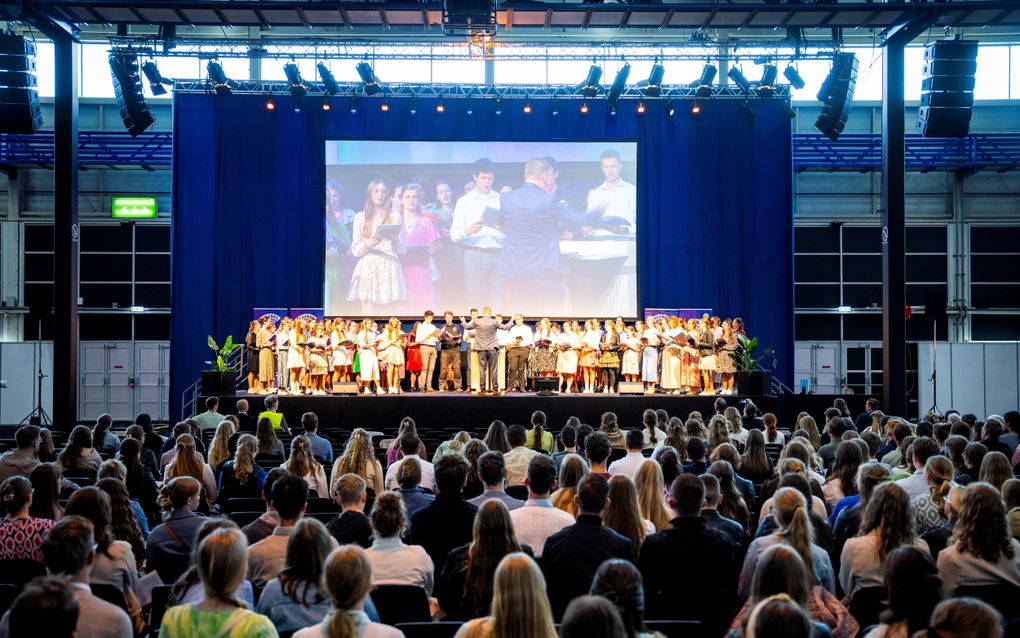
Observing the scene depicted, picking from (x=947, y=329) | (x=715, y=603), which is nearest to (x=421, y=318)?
(x=947, y=329)

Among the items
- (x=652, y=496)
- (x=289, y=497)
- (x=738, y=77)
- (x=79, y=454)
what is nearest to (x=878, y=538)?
(x=652, y=496)

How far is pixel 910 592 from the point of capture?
10.2 ft

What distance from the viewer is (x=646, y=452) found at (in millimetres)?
9766

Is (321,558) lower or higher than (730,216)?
lower

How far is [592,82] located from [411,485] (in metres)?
14.7

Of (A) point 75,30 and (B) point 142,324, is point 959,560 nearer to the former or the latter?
(A) point 75,30

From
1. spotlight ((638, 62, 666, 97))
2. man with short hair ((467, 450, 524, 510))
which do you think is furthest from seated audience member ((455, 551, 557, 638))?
spotlight ((638, 62, 666, 97))

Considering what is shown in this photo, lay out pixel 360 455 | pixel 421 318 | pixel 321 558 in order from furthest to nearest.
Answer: pixel 421 318 < pixel 360 455 < pixel 321 558

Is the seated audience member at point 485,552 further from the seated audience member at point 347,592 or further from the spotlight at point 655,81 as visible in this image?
the spotlight at point 655,81

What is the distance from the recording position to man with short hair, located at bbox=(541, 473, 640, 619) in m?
4.30

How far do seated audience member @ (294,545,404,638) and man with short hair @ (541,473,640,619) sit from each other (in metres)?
1.32

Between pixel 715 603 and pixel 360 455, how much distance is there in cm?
320

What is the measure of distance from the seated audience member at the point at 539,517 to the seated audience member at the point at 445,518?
0.28 metres

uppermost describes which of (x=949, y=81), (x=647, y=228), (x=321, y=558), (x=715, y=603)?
(x=949, y=81)
